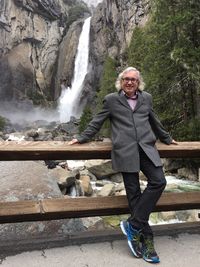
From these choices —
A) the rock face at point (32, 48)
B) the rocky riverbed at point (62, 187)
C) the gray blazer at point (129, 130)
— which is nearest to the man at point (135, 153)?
the gray blazer at point (129, 130)

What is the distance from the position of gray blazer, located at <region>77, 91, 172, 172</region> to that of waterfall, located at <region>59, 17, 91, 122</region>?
→ 4908 cm

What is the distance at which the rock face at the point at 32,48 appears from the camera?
59.4 m

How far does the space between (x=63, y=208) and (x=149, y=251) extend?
0.98 m

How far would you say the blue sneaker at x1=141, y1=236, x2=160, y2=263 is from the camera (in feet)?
11.8

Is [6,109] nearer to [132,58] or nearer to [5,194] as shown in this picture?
[132,58]

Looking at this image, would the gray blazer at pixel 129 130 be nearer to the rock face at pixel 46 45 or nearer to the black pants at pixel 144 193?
the black pants at pixel 144 193

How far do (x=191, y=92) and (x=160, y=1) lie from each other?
5.51 meters

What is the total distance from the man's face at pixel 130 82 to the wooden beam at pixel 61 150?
592 mm

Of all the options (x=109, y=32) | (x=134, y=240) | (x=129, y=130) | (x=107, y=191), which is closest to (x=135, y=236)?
(x=134, y=240)

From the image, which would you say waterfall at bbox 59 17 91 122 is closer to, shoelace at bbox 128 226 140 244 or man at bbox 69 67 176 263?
man at bbox 69 67 176 263

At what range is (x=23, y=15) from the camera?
63812mm

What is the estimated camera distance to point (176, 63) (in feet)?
66.6

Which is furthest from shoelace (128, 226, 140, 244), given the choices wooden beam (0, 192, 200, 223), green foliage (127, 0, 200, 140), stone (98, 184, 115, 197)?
green foliage (127, 0, 200, 140)

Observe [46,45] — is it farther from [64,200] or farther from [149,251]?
[149,251]
